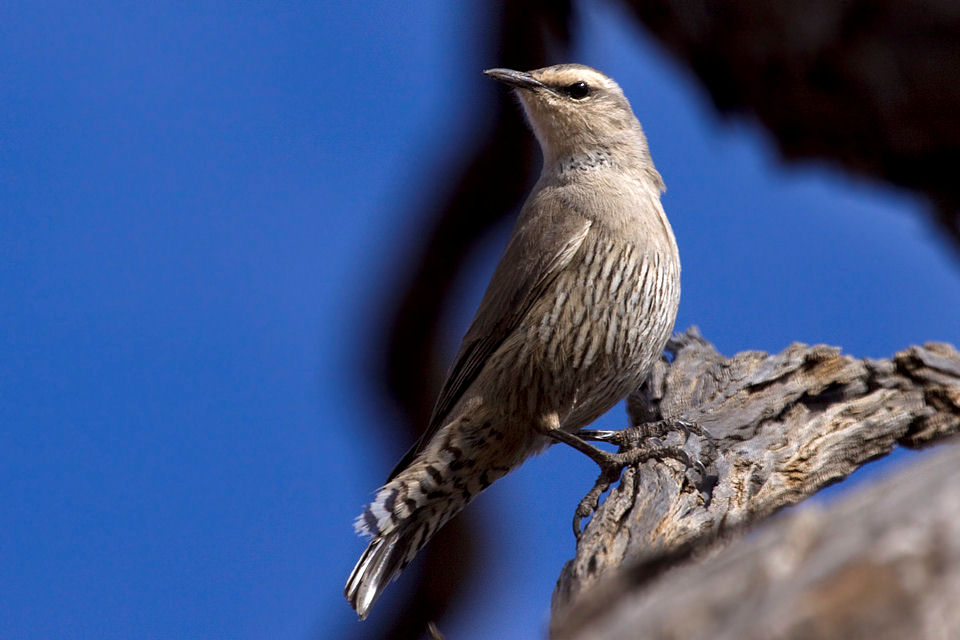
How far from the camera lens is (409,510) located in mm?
3322

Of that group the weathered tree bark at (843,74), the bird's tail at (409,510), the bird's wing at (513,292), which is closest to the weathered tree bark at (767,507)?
the bird's wing at (513,292)

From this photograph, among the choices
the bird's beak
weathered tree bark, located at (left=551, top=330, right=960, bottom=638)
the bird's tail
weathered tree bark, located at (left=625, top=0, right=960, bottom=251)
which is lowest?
the bird's tail

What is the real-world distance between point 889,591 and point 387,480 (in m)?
2.60

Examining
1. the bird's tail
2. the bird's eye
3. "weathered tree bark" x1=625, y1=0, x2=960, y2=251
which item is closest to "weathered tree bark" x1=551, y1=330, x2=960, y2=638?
the bird's tail

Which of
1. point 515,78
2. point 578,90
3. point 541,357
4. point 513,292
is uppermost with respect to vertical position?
point 515,78

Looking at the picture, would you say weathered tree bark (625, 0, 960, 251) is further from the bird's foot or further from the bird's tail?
the bird's tail

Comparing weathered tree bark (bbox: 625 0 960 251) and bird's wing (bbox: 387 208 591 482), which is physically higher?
weathered tree bark (bbox: 625 0 960 251)

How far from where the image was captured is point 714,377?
3406 mm

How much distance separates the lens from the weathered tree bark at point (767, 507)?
0.98 meters

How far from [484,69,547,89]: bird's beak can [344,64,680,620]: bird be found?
1.53ft

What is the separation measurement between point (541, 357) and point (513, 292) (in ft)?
0.94

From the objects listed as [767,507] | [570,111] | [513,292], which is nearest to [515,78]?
[570,111]

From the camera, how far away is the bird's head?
12.7ft

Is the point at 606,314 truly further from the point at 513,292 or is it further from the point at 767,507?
the point at 767,507
